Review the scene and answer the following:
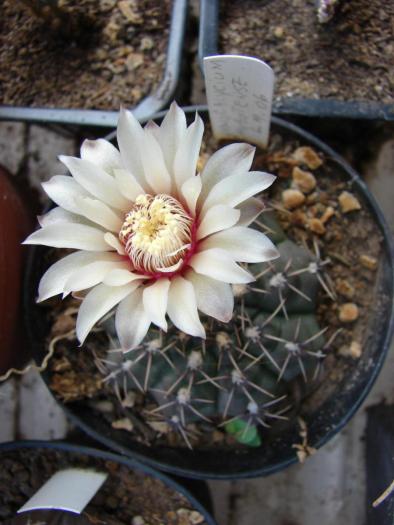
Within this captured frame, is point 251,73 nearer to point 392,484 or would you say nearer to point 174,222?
point 174,222

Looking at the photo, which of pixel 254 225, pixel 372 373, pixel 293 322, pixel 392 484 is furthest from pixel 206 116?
pixel 392 484

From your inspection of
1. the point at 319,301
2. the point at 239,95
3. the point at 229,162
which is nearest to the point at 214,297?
the point at 229,162

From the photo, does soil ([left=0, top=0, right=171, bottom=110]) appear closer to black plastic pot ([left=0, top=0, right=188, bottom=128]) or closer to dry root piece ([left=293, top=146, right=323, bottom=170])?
black plastic pot ([left=0, top=0, right=188, bottom=128])

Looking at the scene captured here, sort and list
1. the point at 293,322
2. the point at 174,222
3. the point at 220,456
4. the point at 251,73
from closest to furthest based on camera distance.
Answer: the point at 174,222 < the point at 251,73 < the point at 293,322 < the point at 220,456

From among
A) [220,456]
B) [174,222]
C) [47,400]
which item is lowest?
[47,400]

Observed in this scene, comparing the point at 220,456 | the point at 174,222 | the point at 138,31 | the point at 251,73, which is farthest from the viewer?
the point at 138,31

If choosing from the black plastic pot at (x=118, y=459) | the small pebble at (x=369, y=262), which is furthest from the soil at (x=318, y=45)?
the black plastic pot at (x=118, y=459)

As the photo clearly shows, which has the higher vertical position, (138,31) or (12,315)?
(138,31)
